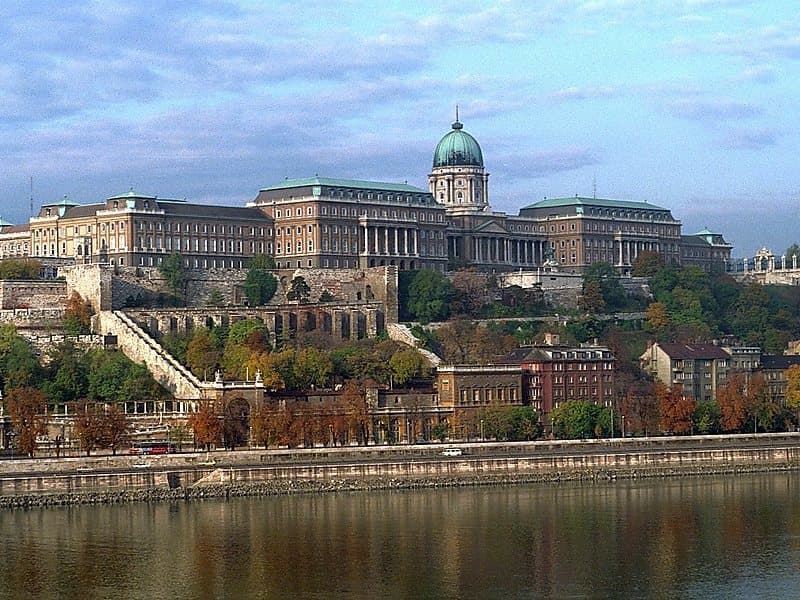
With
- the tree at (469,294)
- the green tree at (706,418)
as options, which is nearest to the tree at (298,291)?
the tree at (469,294)

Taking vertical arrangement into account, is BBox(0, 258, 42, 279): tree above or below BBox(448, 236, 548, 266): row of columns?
below

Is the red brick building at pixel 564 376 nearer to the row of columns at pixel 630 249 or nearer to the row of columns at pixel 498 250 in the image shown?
the row of columns at pixel 498 250

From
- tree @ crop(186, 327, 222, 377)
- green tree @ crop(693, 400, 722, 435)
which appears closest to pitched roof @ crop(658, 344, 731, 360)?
green tree @ crop(693, 400, 722, 435)

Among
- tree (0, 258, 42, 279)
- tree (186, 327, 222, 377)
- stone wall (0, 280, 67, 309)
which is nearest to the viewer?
tree (186, 327, 222, 377)

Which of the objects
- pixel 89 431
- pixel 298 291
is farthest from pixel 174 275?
pixel 89 431

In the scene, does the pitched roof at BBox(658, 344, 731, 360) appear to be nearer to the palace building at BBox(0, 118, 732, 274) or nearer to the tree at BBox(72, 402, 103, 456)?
the palace building at BBox(0, 118, 732, 274)

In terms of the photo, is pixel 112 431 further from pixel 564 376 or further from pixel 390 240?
pixel 390 240

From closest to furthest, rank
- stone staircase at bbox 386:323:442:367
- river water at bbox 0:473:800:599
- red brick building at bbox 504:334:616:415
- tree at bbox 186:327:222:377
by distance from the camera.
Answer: river water at bbox 0:473:800:599, tree at bbox 186:327:222:377, red brick building at bbox 504:334:616:415, stone staircase at bbox 386:323:442:367

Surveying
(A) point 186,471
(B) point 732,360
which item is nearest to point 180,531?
(A) point 186,471
